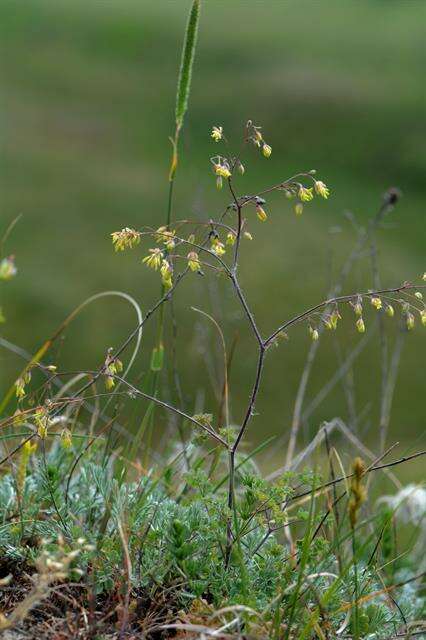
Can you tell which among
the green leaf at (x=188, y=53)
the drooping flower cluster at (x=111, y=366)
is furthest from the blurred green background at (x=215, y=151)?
the drooping flower cluster at (x=111, y=366)

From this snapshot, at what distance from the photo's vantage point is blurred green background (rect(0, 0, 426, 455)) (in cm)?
324

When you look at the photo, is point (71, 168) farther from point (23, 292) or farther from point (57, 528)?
point (57, 528)

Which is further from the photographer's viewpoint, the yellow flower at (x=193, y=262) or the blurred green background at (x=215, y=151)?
the blurred green background at (x=215, y=151)

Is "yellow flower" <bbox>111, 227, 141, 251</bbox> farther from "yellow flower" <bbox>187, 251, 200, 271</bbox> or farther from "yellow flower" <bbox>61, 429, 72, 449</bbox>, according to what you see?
"yellow flower" <bbox>61, 429, 72, 449</bbox>

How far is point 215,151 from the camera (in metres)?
3.90

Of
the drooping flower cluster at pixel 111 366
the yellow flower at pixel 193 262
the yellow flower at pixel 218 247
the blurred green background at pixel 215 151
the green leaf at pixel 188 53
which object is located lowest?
the blurred green background at pixel 215 151

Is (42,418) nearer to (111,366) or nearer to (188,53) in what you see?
(111,366)

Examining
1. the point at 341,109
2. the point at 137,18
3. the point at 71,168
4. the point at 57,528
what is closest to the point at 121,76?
the point at 137,18

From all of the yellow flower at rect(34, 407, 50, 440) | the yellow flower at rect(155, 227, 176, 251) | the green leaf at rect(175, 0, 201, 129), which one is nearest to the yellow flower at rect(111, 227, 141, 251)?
the yellow flower at rect(155, 227, 176, 251)

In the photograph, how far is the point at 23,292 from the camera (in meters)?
3.41

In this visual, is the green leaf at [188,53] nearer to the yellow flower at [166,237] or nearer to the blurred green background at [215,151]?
the yellow flower at [166,237]

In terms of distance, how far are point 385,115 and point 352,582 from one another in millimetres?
3798

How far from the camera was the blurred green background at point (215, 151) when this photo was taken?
324cm

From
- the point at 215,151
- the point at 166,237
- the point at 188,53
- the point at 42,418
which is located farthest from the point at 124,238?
the point at 215,151
